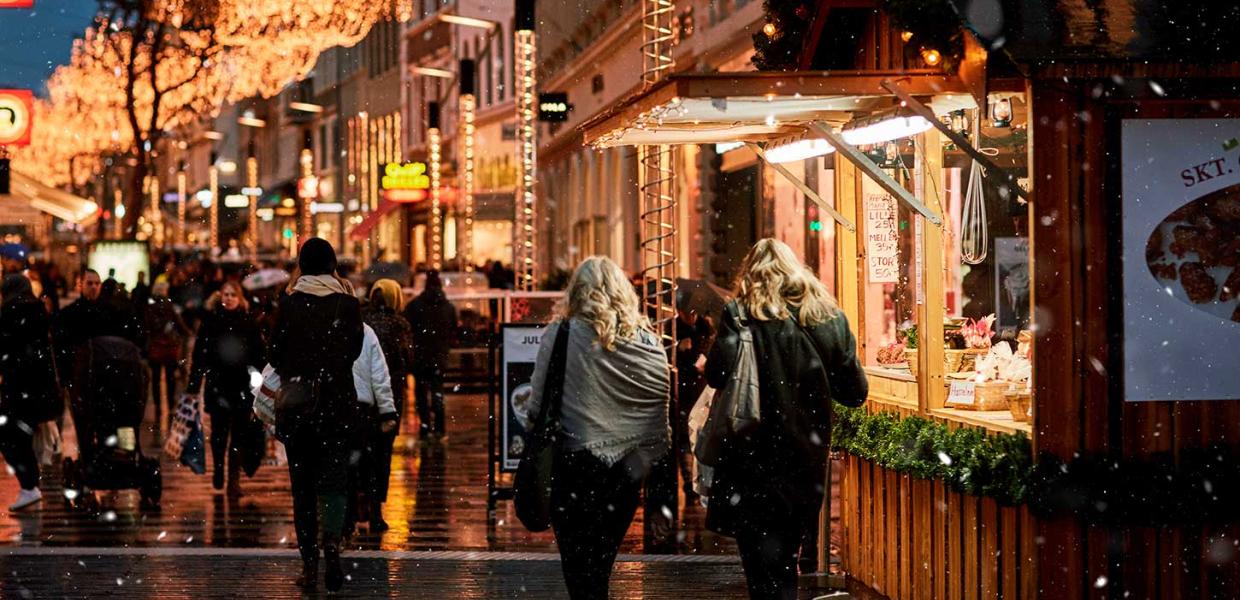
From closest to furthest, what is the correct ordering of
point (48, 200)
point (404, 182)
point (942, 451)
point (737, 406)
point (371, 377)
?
point (737, 406) → point (942, 451) → point (371, 377) → point (48, 200) → point (404, 182)

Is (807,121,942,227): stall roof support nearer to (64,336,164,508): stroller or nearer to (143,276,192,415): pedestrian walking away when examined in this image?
(64,336,164,508): stroller

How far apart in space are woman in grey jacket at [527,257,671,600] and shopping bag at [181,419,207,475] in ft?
24.8

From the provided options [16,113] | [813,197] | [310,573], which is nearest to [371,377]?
[310,573]

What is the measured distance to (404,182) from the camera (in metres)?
45.6

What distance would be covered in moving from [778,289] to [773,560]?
3.48 feet

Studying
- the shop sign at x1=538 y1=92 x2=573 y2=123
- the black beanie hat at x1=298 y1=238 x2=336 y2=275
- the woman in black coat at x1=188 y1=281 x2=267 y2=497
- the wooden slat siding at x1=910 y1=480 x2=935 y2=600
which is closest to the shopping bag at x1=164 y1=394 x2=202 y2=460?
the woman in black coat at x1=188 y1=281 x2=267 y2=497

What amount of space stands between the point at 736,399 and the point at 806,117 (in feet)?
7.50

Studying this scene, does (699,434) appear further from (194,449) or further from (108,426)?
(108,426)

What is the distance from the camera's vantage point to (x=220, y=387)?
1557 cm

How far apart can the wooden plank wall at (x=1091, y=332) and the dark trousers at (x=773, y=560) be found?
1.05 m

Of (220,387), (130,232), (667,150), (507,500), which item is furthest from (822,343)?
(130,232)

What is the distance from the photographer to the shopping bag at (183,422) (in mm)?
15062

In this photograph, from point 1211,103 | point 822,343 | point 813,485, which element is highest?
point 1211,103

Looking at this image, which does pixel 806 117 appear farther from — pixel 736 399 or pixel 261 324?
pixel 261 324
